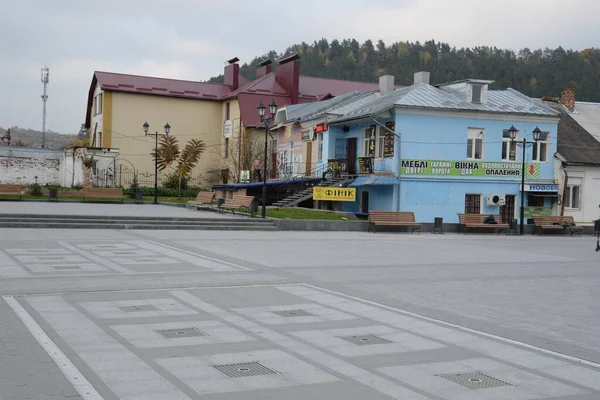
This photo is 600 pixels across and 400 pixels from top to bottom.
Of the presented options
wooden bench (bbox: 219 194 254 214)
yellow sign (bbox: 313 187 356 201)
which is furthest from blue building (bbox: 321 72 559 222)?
wooden bench (bbox: 219 194 254 214)

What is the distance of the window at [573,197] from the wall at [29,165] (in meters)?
36.2

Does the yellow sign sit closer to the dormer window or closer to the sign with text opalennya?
the sign with text opalennya

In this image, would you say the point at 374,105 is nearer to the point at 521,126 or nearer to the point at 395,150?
the point at 395,150

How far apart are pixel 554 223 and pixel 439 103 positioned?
28.1 ft

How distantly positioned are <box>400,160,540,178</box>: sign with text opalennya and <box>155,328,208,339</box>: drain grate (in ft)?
82.3

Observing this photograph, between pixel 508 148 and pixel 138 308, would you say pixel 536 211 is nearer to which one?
pixel 508 148

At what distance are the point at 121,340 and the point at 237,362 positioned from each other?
1578 millimetres

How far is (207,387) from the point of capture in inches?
226

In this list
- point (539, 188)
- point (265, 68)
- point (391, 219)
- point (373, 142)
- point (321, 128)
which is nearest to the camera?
point (391, 219)

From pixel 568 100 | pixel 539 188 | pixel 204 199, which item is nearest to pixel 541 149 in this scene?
pixel 539 188

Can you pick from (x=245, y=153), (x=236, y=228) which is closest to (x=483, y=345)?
(x=236, y=228)

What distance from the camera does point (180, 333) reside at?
25.4 feet

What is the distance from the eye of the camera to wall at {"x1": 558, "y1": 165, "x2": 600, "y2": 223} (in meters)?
35.9

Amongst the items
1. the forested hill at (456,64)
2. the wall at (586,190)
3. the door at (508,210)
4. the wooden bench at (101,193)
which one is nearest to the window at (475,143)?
the door at (508,210)
